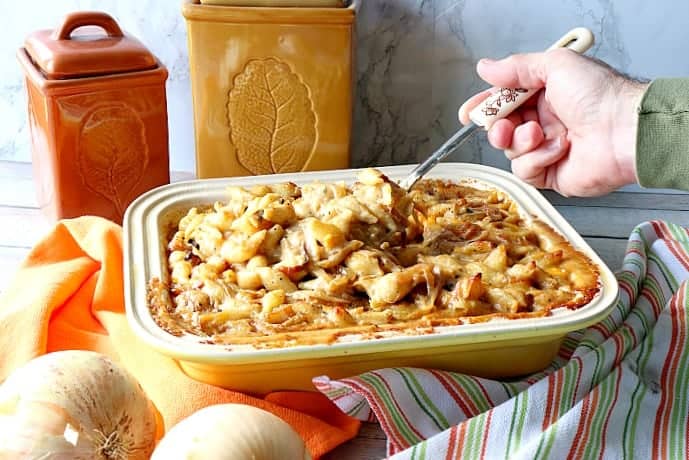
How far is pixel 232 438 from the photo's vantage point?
32.7 inches

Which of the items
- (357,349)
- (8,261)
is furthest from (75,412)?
(8,261)

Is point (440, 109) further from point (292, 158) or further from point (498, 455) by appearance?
point (498, 455)

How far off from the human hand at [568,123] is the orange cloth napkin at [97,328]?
482 mm

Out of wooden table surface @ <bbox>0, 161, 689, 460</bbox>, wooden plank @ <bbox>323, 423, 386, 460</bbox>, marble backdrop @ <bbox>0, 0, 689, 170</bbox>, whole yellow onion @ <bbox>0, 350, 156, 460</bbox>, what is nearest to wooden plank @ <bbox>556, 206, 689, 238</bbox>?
wooden table surface @ <bbox>0, 161, 689, 460</bbox>

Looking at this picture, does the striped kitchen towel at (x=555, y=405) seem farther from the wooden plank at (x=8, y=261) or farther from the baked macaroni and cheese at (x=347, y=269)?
the wooden plank at (x=8, y=261)

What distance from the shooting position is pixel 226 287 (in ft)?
3.56

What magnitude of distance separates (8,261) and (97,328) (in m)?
0.32

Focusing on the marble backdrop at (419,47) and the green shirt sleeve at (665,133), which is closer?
the green shirt sleeve at (665,133)

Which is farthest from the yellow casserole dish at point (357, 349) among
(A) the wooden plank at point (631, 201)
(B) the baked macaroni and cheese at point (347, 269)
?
(A) the wooden plank at point (631, 201)

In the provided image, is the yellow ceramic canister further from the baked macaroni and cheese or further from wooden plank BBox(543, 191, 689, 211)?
wooden plank BBox(543, 191, 689, 211)

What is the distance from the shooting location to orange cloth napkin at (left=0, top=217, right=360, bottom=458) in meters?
1.01

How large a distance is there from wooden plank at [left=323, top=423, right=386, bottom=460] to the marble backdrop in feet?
2.64

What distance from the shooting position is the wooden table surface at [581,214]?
148 centimetres

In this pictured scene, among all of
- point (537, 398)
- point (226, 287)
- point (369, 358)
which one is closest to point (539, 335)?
point (537, 398)
